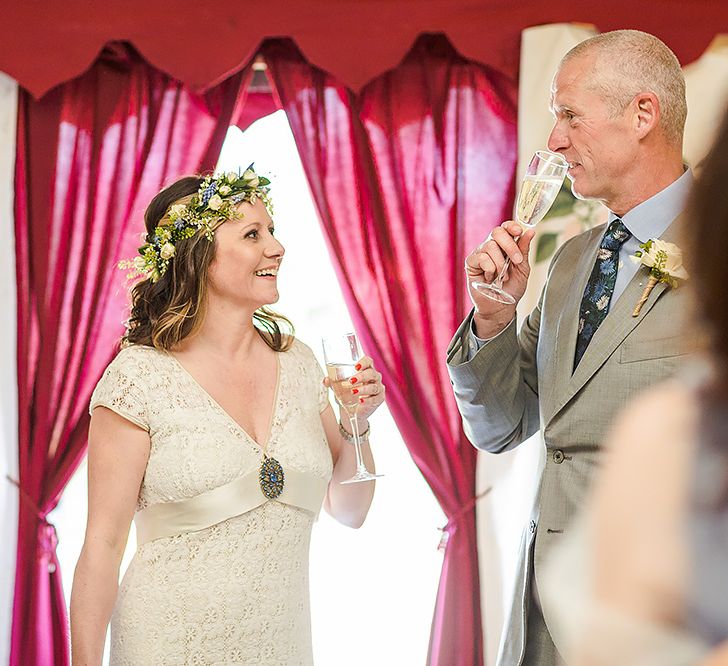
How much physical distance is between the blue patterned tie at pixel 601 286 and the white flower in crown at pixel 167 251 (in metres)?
1.16

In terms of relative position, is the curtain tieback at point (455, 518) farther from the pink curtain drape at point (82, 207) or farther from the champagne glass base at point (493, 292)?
the champagne glass base at point (493, 292)

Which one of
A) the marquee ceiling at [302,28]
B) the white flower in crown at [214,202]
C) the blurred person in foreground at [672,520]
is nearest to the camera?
the blurred person in foreground at [672,520]

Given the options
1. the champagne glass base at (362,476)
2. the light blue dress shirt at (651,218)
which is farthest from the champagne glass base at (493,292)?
the champagne glass base at (362,476)

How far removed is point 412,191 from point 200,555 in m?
1.98

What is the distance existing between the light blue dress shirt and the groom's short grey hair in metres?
0.13

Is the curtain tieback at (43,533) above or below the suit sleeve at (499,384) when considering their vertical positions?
below

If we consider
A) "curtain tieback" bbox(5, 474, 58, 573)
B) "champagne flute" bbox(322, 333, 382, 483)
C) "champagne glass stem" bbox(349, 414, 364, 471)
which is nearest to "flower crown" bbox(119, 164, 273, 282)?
"champagne flute" bbox(322, 333, 382, 483)

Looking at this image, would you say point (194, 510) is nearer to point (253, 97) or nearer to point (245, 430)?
point (245, 430)

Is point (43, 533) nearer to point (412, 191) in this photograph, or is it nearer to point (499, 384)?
point (412, 191)

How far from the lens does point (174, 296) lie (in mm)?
2773

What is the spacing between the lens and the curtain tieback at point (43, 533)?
3887 mm

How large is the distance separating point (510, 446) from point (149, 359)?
99cm

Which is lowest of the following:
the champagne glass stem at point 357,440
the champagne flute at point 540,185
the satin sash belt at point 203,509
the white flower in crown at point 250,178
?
the satin sash belt at point 203,509

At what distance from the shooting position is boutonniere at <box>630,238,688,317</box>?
82.8 inches
